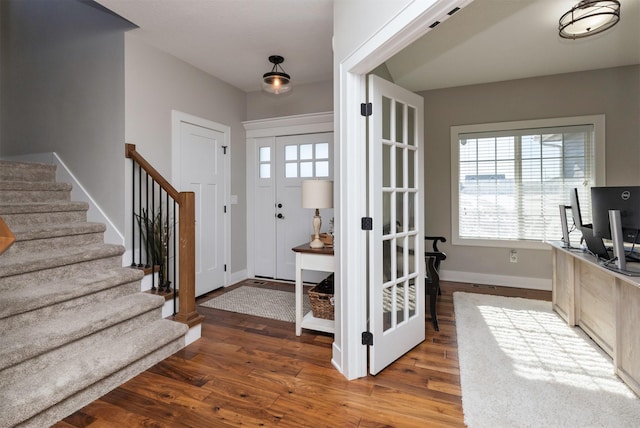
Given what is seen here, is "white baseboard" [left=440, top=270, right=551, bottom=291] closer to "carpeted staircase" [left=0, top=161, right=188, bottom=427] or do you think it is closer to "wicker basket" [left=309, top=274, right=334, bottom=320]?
"wicker basket" [left=309, top=274, right=334, bottom=320]

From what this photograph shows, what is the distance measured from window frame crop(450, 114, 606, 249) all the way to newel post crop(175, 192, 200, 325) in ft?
10.6

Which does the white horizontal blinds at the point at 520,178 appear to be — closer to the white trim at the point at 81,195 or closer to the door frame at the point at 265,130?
the door frame at the point at 265,130

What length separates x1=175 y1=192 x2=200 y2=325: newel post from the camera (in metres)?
2.52

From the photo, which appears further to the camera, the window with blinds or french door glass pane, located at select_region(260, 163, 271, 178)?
french door glass pane, located at select_region(260, 163, 271, 178)

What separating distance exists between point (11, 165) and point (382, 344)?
3553mm

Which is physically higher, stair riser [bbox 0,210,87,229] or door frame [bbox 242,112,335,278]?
door frame [bbox 242,112,335,278]

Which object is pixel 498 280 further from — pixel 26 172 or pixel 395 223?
pixel 26 172

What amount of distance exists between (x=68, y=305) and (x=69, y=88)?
225 centimetres

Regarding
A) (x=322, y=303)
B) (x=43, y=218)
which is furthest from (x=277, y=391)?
(x=43, y=218)

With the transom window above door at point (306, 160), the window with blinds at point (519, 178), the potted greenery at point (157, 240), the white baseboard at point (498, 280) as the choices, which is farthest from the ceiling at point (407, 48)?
the white baseboard at point (498, 280)

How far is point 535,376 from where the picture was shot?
2.07 meters

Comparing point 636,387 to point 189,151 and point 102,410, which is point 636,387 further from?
point 189,151

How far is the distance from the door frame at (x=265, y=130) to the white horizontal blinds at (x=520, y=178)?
1.85 meters

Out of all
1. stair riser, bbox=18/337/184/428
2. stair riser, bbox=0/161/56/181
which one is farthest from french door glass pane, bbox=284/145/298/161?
stair riser, bbox=18/337/184/428
